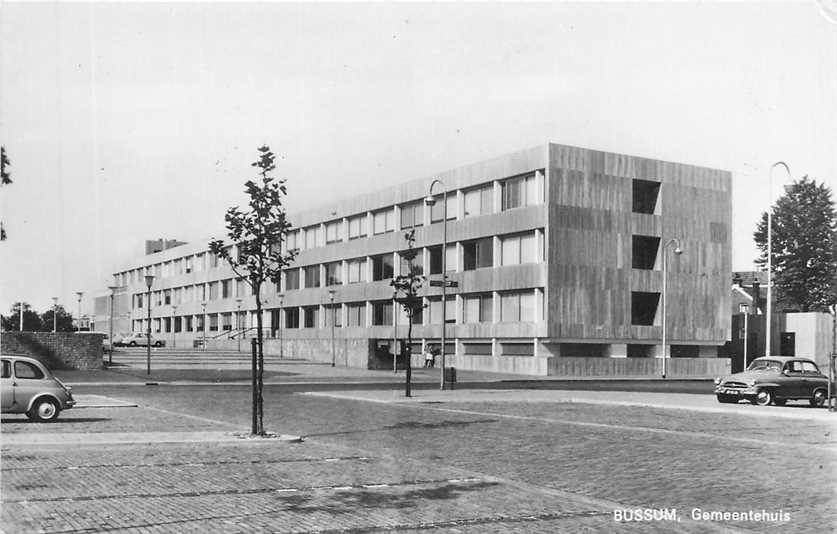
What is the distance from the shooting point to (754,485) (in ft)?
34.8

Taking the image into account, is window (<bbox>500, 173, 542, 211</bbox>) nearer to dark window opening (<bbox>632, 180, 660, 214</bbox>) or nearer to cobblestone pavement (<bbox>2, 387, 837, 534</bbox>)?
dark window opening (<bbox>632, 180, 660, 214</bbox>)

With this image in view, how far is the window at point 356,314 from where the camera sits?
7056 cm

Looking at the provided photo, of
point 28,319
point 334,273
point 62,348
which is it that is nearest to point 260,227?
point 62,348

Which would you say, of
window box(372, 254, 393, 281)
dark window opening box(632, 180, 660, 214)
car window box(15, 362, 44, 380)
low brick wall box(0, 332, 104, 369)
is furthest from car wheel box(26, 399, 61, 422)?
window box(372, 254, 393, 281)

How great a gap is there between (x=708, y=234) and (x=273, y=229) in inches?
1894

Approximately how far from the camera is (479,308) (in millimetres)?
57656

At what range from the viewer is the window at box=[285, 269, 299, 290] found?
81000mm

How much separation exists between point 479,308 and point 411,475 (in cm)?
4687

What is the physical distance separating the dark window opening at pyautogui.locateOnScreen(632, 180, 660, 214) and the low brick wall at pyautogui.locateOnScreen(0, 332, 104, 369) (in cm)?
3311

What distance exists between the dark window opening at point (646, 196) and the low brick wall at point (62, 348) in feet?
109

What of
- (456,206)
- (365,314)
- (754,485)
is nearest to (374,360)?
(456,206)

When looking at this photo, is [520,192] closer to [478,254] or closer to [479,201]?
[479,201]

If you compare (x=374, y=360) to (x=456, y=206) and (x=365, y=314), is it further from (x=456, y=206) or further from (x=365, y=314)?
(x=365, y=314)

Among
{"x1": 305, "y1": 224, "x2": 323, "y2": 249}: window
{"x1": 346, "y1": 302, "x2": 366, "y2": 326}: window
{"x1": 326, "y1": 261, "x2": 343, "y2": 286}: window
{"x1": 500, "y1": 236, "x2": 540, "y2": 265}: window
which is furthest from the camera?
{"x1": 305, "y1": 224, "x2": 323, "y2": 249}: window
